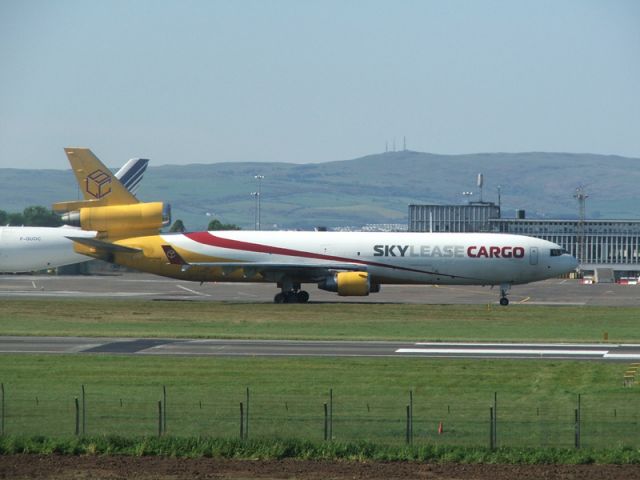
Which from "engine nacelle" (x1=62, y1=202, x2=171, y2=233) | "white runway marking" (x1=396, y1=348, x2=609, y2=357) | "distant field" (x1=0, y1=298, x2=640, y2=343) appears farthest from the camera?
"engine nacelle" (x1=62, y1=202, x2=171, y2=233)

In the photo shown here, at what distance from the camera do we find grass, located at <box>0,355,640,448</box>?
96.2ft

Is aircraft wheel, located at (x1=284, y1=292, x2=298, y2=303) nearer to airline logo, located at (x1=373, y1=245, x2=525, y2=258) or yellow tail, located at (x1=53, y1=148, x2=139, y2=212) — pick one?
airline logo, located at (x1=373, y1=245, x2=525, y2=258)

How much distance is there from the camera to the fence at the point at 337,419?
28891 millimetres

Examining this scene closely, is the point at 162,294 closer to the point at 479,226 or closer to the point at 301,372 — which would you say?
the point at 301,372

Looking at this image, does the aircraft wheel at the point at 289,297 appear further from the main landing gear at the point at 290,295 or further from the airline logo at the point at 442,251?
the airline logo at the point at 442,251

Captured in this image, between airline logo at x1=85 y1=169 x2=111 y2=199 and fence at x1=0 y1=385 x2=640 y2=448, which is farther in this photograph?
airline logo at x1=85 y1=169 x2=111 y2=199

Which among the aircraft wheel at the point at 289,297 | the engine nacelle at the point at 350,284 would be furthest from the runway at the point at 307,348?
the aircraft wheel at the point at 289,297

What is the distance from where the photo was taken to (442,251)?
74812mm

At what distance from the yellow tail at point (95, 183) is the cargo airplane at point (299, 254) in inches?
3.8

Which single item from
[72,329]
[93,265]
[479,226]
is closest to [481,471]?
[72,329]

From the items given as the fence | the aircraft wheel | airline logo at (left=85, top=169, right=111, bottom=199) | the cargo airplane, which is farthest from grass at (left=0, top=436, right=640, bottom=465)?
airline logo at (left=85, top=169, right=111, bottom=199)

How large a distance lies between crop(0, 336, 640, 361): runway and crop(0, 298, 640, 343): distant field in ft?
8.64

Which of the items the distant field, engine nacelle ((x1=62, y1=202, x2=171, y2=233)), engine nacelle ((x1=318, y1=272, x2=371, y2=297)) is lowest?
the distant field

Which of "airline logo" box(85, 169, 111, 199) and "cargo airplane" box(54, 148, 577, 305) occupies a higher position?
"airline logo" box(85, 169, 111, 199)
